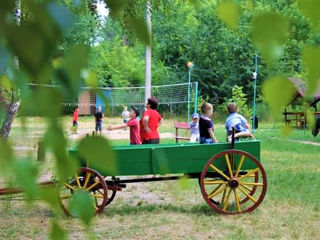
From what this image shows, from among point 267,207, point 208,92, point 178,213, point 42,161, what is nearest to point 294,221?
point 267,207

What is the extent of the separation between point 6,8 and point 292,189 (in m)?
6.58

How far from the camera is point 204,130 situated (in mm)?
6137

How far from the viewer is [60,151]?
1.66 feet

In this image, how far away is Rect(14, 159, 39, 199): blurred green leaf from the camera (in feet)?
1.48

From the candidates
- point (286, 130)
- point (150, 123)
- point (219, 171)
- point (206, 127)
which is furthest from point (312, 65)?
point (150, 123)

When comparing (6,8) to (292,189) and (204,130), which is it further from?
(292,189)

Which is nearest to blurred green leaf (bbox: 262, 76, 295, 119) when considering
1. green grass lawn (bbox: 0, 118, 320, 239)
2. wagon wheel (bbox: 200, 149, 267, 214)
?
green grass lawn (bbox: 0, 118, 320, 239)

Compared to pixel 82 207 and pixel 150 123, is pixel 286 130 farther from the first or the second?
pixel 150 123

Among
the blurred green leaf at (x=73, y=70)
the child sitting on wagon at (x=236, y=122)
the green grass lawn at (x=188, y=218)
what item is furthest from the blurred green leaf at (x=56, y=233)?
the child sitting on wagon at (x=236, y=122)

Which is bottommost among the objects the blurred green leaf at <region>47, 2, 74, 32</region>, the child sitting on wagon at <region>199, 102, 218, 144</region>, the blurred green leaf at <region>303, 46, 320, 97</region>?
the child sitting on wagon at <region>199, 102, 218, 144</region>

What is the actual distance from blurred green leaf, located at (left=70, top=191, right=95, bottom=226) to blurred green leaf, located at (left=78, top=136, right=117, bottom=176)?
0.15 feet

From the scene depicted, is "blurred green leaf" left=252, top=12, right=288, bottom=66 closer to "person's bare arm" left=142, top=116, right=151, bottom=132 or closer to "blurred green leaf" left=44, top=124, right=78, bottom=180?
"blurred green leaf" left=44, top=124, right=78, bottom=180

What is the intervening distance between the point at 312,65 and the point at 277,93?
0.05 metres

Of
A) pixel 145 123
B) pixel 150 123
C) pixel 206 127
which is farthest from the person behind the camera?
pixel 150 123
